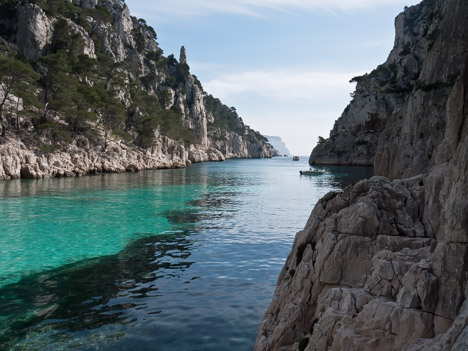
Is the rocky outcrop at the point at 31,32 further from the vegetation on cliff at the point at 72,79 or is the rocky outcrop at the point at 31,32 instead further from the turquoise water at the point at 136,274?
the turquoise water at the point at 136,274

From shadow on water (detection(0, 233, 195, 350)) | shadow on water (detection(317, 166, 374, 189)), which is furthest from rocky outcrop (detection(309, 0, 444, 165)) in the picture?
shadow on water (detection(0, 233, 195, 350))

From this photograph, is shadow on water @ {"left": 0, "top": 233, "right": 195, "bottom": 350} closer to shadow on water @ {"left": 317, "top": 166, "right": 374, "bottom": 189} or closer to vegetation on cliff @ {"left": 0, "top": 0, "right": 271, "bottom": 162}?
shadow on water @ {"left": 317, "top": 166, "right": 374, "bottom": 189}

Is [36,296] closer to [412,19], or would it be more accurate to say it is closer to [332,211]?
[332,211]

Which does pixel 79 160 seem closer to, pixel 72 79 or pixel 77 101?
pixel 77 101

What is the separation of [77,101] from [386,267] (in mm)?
68098

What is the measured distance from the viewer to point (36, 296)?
1251 cm

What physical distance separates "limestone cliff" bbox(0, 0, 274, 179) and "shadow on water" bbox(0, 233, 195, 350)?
132 ft

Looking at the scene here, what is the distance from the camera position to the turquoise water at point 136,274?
10.0 meters

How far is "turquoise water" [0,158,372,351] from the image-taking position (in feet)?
32.8

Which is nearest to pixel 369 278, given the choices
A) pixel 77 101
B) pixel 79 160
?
pixel 79 160

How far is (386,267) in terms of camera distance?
6.46m

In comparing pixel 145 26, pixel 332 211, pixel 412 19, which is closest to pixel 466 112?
pixel 332 211

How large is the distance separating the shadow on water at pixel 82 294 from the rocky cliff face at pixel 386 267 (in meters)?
5.45

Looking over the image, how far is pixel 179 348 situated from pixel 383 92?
103072 mm
